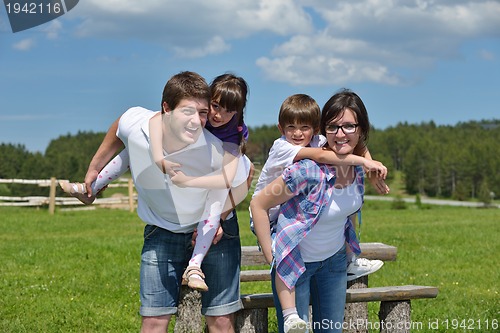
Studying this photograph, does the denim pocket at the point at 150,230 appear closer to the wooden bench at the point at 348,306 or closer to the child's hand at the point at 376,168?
the wooden bench at the point at 348,306

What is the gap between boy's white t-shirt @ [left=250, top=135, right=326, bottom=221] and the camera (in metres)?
3.66

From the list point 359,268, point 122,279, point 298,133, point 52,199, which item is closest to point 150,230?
point 298,133

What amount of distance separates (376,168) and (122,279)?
19.0ft

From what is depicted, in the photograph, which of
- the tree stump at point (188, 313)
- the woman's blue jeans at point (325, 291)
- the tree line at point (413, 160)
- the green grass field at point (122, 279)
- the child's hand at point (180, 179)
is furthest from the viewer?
the tree line at point (413, 160)

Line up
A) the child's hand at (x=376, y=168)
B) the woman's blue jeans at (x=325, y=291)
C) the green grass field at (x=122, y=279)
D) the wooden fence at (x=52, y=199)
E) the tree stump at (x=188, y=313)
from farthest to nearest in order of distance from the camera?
the wooden fence at (x=52, y=199)
the green grass field at (x=122, y=279)
the tree stump at (x=188, y=313)
the woman's blue jeans at (x=325, y=291)
the child's hand at (x=376, y=168)

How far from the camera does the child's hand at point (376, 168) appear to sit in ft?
11.7

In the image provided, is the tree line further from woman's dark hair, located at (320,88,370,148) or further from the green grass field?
woman's dark hair, located at (320,88,370,148)

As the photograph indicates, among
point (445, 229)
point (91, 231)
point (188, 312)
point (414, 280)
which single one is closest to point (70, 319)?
point (188, 312)

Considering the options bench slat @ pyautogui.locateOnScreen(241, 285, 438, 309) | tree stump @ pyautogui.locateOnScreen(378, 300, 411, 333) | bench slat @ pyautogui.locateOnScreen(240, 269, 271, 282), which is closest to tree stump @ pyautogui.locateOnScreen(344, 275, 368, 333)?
tree stump @ pyautogui.locateOnScreen(378, 300, 411, 333)

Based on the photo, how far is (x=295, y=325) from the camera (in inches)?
137

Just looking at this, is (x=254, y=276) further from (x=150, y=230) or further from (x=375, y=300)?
(x=150, y=230)

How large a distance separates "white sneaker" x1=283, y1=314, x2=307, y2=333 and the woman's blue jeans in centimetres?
16

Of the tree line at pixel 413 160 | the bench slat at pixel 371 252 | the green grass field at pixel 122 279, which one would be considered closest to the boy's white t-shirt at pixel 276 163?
the bench slat at pixel 371 252

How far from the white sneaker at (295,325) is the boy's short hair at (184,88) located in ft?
4.15
